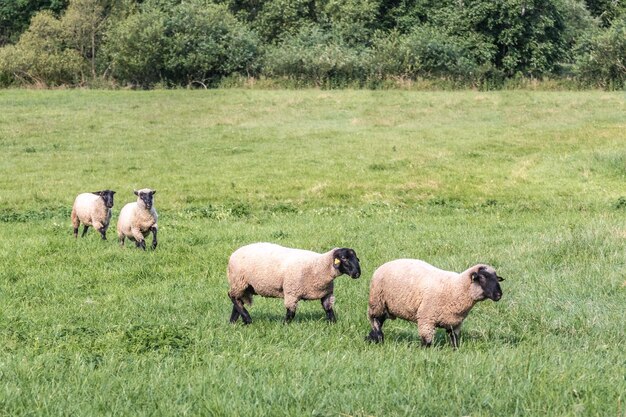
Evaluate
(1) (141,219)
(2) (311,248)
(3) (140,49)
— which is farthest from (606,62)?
(1) (141,219)

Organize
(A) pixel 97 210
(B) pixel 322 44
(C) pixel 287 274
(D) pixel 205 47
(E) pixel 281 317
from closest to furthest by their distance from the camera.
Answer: (C) pixel 287 274 → (E) pixel 281 317 → (A) pixel 97 210 → (D) pixel 205 47 → (B) pixel 322 44

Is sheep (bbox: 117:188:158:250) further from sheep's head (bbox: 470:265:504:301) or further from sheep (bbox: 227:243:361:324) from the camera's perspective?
sheep's head (bbox: 470:265:504:301)

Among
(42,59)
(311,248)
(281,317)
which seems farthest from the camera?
(42,59)

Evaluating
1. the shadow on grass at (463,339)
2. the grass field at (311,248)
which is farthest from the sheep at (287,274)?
the shadow on grass at (463,339)

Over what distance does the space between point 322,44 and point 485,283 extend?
196ft

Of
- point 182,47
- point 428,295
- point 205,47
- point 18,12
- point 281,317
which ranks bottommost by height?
point 281,317

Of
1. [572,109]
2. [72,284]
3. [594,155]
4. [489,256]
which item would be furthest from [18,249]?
[572,109]

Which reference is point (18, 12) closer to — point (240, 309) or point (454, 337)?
point (240, 309)

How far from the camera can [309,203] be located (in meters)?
24.9

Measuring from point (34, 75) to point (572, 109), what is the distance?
43911 mm

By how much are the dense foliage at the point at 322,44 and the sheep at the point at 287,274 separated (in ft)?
164

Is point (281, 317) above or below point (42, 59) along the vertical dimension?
below

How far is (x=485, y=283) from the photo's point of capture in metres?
8.37

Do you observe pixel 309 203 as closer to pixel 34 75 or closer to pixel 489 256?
pixel 489 256
